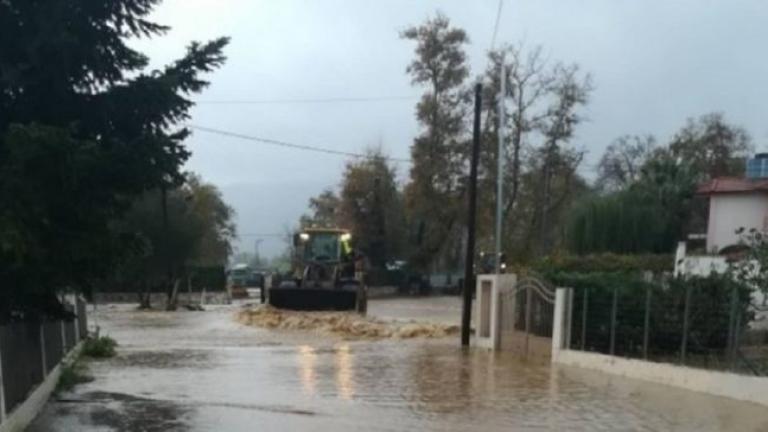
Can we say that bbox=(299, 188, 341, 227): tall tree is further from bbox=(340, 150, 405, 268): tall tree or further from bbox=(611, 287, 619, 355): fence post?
bbox=(611, 287, 619, 355): fence post

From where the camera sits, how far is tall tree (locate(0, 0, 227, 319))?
900cm

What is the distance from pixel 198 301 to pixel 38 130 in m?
56.2

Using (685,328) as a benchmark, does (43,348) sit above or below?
below

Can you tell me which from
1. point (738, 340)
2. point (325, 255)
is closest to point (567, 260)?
point (325, 255)

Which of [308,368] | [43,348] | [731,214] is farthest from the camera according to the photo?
[731,214]

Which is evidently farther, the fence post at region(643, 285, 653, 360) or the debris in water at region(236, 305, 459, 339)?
the debris in water at region(236, 305, 459, 339)

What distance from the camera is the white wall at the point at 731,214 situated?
43.4 metres

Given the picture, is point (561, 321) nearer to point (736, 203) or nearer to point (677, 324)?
point (677, 324)

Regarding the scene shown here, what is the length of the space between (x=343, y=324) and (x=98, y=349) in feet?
40.6

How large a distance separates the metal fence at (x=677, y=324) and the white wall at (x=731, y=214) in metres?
24.7

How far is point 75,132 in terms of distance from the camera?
979 cm

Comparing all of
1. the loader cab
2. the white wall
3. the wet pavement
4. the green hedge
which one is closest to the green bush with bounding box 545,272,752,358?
the wet pavement

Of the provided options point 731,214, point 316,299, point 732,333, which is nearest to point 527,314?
point 732,333

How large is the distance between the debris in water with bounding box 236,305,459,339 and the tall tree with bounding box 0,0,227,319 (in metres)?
20.1
